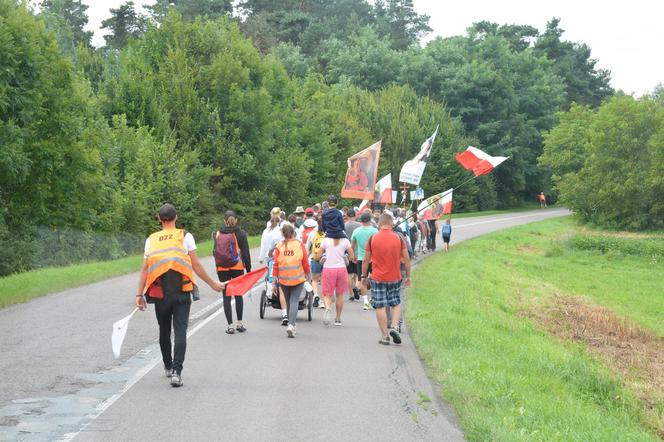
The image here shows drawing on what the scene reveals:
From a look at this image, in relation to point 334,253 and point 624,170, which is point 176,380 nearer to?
point 334,253

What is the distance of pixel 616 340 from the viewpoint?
64.1ft

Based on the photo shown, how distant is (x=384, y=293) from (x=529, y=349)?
254 cm

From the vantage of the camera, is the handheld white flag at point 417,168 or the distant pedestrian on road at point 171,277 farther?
the handheld white flag at point 417,168

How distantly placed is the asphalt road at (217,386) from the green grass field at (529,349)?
0.50m

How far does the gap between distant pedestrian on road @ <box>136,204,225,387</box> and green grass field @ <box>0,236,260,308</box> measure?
8.70m

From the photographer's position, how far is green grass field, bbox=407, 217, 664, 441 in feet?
29.3

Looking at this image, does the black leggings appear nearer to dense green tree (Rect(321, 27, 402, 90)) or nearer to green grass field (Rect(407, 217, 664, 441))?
green grass field (Rect(407, 217, 664, 441))

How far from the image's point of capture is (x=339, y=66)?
84.1 metres

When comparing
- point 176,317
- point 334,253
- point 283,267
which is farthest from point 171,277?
point 334,253

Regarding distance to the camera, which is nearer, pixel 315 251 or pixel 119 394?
pixel 119 394

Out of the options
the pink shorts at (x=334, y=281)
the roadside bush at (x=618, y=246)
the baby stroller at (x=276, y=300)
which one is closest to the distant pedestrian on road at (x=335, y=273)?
the pink shorts at (x=334, y=281)

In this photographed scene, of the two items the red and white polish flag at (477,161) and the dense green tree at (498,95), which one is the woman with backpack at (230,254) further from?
the dense green tree at (498,95)

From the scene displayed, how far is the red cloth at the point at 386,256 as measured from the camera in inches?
522

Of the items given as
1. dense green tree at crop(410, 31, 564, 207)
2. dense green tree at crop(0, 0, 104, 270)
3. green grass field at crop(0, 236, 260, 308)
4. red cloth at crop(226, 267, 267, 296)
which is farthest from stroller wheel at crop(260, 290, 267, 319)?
dense green tree at crop(410, 31, 564, 207)
